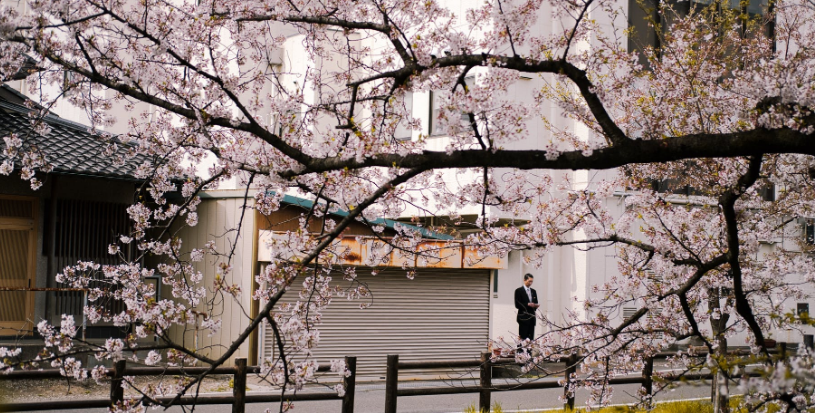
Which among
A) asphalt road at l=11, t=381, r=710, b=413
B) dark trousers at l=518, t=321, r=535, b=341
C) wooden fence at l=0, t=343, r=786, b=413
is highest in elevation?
wooden fence at l=0, t=343, r=786, b=413

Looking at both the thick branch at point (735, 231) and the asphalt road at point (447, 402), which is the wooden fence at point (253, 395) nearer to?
the asphalt road at point (447, 402)

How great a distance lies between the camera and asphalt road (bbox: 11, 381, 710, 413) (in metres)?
11.6

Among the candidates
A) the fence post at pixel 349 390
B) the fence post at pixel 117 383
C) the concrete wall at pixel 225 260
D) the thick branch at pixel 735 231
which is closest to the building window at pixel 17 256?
the concrete wall at pixel 225 260

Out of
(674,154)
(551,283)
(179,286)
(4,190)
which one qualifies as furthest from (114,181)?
(674,154)

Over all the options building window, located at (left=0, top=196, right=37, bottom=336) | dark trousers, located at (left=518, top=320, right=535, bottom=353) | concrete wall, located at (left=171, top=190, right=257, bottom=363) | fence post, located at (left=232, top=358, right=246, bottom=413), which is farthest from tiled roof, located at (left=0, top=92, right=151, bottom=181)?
dark trousers, located at (left=518, top=320, right=535, bottom=353)

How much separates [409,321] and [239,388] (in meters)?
7.67

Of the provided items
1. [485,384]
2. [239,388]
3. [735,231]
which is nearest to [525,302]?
[485,384]

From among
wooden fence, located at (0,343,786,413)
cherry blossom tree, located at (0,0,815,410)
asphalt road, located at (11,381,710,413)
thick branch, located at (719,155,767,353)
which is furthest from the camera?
asphalt road, located at (11,381,710,413)

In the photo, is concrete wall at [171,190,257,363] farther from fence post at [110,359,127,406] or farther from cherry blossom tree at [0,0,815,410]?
cherry blossom tree at [0,0,815,410]

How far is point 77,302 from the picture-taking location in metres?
14.9

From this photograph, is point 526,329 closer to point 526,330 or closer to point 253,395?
point 526,330

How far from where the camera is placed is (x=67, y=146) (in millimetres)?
14562

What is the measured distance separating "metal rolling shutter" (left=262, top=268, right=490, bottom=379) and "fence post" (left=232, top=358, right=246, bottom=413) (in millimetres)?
5767

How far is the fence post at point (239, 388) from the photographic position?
856 centimetres
